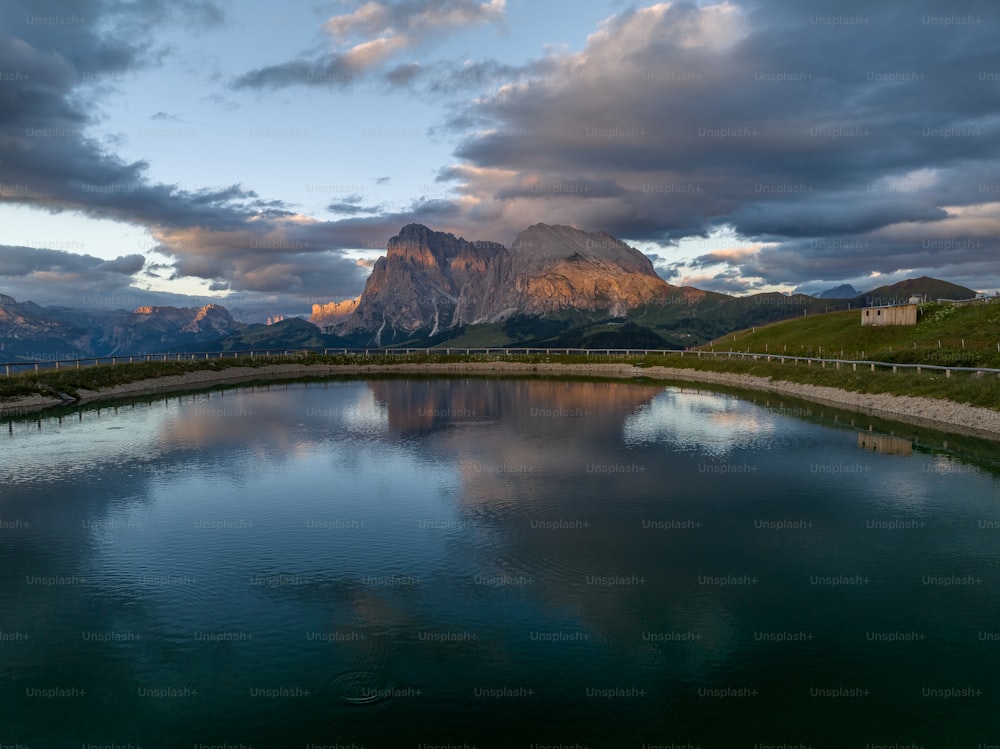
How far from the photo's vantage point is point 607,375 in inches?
4771

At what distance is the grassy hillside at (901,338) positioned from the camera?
76625 millimetres

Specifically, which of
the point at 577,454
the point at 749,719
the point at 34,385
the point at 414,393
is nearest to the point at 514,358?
the point at 414,393

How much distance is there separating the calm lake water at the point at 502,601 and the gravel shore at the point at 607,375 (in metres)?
15.4

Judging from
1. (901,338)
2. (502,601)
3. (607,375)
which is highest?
(901,338)

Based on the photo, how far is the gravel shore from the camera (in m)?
53.2

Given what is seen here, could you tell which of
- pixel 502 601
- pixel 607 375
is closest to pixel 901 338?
pixel 607 375

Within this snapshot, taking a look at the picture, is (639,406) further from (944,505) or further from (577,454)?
(944,505)

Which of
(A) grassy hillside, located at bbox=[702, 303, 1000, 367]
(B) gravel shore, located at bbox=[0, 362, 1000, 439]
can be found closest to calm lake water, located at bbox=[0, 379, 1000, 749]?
(B) gravel shore, located at bbox=[0, 362, 1000, 439]

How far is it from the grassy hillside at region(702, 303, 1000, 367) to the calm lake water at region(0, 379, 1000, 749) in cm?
4299

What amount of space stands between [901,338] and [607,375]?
162ft

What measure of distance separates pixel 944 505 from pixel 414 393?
65.6 m

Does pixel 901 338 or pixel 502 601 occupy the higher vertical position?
pixel 901 338

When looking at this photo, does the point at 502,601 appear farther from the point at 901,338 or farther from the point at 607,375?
the point at 901,338

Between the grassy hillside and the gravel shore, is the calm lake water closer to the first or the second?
the gravel shore
